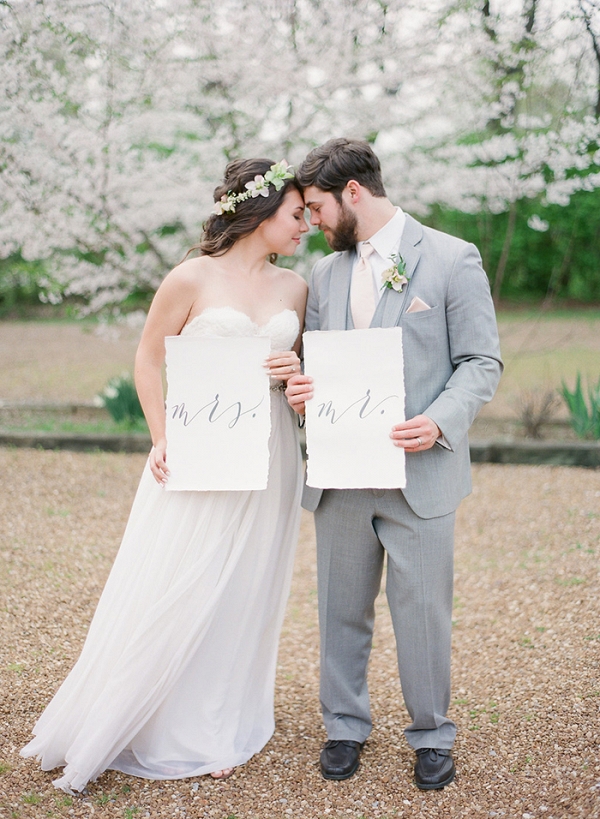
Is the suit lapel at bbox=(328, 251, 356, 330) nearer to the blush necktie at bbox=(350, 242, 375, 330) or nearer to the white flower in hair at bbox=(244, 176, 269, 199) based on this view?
the blush necktie at bbox=(350, 242, 375, 330)

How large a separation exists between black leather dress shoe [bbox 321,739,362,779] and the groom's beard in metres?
1.72

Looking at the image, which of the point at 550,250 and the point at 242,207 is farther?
the point at 550,250

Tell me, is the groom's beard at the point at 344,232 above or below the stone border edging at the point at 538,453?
above

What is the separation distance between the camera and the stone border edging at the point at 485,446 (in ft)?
20.2

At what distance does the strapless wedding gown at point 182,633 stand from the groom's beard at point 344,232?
293mm

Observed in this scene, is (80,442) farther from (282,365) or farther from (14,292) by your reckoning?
(14,292)

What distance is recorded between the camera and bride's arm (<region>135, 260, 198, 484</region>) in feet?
8.39

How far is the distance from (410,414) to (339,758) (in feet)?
4.00

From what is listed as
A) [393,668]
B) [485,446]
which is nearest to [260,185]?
[393,668]

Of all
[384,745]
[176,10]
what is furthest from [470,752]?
[176,10]

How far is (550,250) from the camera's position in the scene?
1642 cm

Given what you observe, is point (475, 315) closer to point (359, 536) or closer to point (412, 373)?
point (412, 373)

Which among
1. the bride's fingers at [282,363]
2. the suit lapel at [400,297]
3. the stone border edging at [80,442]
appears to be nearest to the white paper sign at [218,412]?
the bride's fingers at [282,363]

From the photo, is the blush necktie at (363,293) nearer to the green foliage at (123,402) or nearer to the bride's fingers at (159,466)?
the bride's fingers at (159,466)
